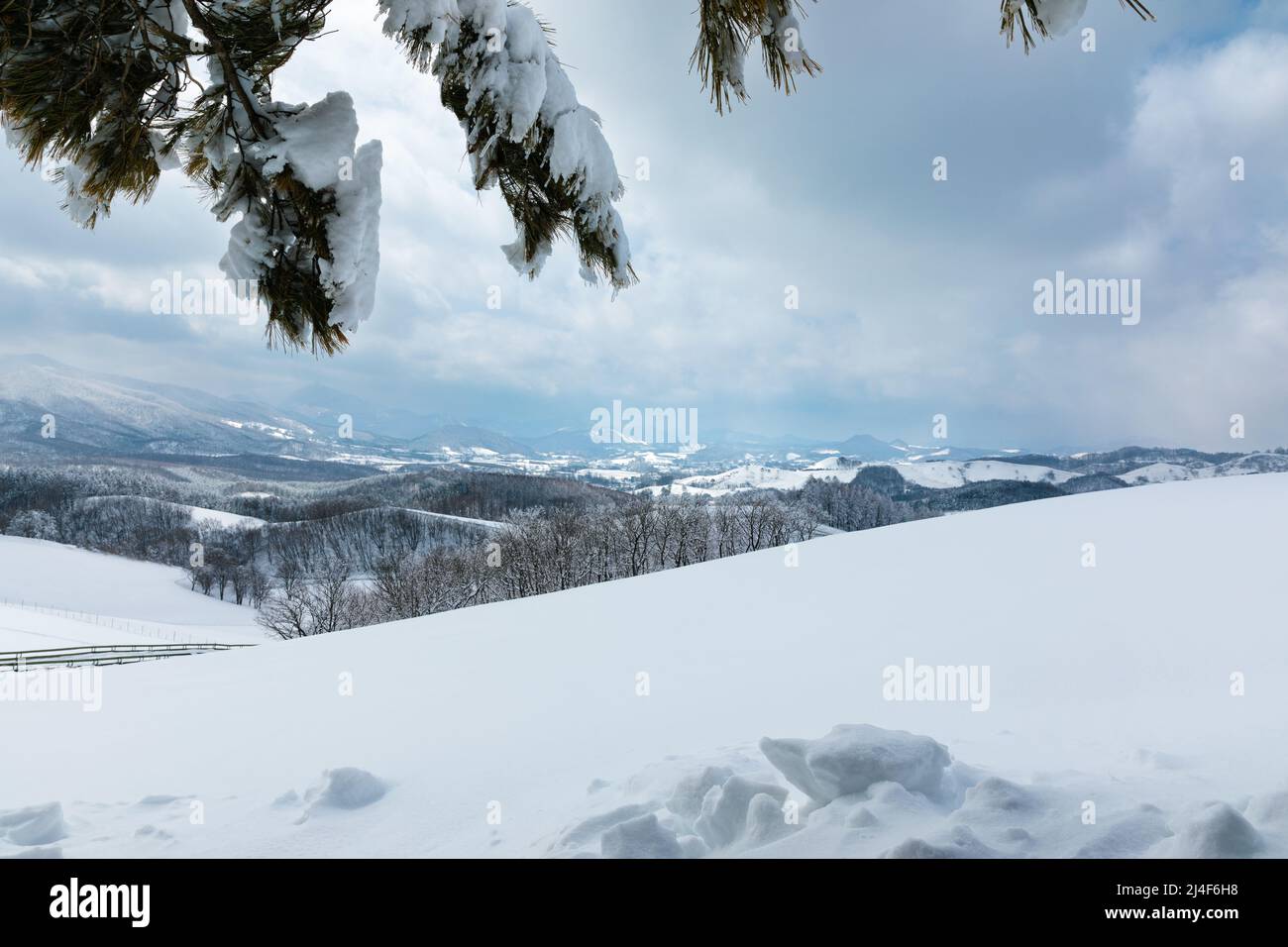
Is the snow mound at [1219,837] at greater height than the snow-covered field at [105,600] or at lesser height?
greater

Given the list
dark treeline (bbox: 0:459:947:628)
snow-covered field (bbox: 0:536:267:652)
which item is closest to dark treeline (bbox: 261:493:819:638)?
dark treeline (bbox: 0:459:947:628)

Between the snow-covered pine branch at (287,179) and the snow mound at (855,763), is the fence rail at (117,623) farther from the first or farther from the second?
the snow mound at (855,763)

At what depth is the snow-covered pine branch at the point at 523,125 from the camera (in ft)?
6.13

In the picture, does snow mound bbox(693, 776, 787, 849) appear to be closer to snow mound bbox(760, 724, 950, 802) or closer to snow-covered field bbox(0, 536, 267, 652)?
snow mound bbox(760, 724, 950, 802)

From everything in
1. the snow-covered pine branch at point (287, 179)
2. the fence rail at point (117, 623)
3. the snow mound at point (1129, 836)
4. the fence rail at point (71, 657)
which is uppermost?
the snow-covered pine branch at point (287, 179)

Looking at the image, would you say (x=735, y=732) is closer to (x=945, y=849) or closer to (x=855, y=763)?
(x=855, y=763)

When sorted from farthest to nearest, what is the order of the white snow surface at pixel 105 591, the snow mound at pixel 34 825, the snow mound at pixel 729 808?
the white snow surface at pixel 105 591
the snow mound at pixel 34 825
the snow mound at pixel 729 808

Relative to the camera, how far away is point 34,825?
218cm

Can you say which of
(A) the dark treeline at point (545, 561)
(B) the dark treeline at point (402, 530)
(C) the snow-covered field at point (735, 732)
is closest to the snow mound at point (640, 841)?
(C) the snow-covered field at point (735, 732)

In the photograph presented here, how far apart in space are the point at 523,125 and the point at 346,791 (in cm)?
251

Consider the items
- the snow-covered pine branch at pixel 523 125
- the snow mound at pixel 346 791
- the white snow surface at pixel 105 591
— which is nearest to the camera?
the snow-covered pine branch at pixel 523 125
